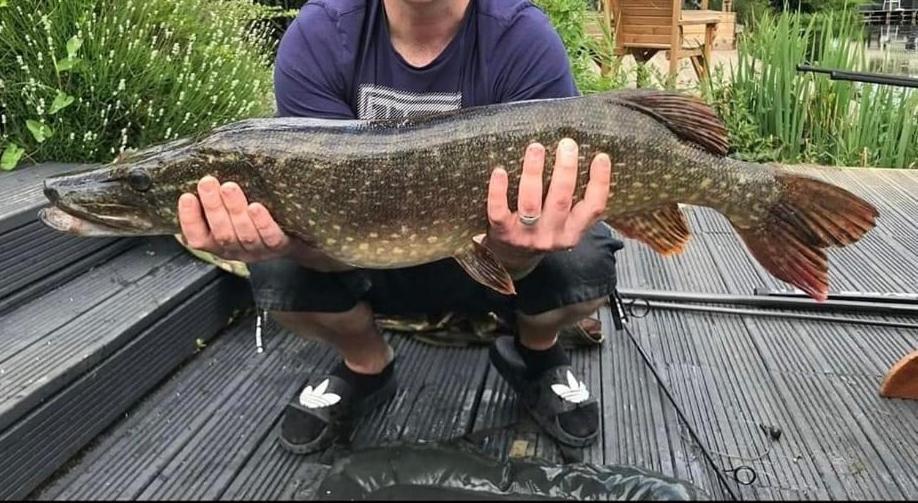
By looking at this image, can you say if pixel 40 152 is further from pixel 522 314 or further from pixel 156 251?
pixel 522 314

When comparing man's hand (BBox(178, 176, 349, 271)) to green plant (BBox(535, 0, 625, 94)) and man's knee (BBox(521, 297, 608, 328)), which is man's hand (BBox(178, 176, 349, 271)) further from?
green plant (BBox(535, 0, 625, 94))

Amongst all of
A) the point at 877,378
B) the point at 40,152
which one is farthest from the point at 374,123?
the point at 40,152

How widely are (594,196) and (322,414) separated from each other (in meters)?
0.93

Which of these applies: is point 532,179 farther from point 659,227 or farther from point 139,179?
point 139,179

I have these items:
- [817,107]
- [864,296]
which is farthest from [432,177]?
[817,107]

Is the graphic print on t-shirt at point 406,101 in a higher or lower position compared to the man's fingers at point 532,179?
higher

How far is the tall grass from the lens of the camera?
5266 mm

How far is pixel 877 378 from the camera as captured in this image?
240 centimetres

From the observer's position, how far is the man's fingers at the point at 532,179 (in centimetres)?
172

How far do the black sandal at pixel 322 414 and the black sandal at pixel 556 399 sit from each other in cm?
45

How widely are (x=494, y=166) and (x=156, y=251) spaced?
1660mm

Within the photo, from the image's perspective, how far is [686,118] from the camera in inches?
72.7

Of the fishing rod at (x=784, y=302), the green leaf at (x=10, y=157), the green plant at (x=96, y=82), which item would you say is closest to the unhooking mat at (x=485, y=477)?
the fishing rod at (x=784, y=302)

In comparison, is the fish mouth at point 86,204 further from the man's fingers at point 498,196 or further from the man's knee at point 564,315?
the man's knee at point 564,315
